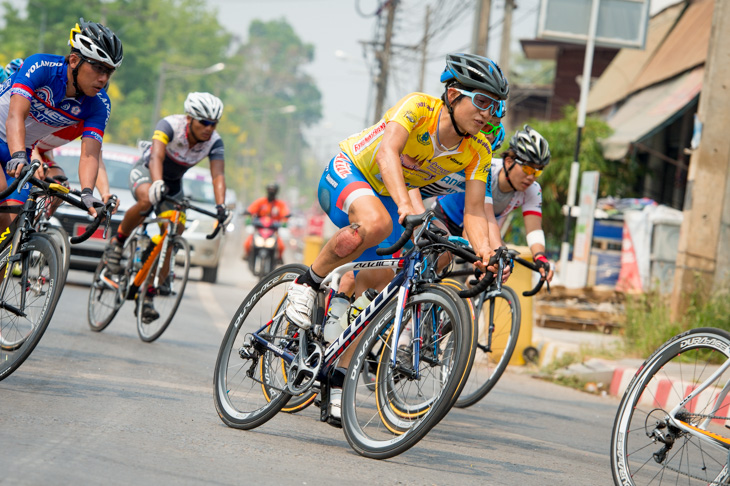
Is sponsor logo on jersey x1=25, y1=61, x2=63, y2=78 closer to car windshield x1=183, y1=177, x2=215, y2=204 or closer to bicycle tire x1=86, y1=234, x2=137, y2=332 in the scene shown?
bicycle tire x1=86, y1=234, x2=137, y2=332

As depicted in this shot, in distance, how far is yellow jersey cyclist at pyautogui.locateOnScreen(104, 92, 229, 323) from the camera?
28.3 feet

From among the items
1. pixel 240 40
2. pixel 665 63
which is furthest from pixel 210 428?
pixel 240 40

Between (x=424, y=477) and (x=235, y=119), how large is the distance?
101934 millimetres

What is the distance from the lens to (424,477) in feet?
14.5

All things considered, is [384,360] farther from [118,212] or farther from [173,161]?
[118,212]

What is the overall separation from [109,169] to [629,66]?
13.4 m

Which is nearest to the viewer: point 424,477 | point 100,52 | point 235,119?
point 424,477

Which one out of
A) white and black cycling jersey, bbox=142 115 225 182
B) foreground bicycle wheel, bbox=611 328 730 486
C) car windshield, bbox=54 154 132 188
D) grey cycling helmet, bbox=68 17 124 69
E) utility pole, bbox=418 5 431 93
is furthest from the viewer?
utility pole, bbox=418 5 431 93

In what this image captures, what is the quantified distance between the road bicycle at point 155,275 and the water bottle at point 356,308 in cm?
348

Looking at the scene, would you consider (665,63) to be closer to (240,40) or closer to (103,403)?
(103,403)

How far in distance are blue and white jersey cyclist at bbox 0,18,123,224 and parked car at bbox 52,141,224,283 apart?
8.51 feet

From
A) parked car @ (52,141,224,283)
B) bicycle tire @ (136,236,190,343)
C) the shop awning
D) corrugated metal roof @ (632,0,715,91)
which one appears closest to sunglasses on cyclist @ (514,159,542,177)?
bicycle tire @ (136,236,190,343)

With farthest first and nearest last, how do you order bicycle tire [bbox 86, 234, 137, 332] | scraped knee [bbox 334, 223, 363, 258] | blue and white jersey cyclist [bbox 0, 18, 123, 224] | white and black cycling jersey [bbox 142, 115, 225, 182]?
bicycle tire [bbox 86, 234, 137, 332]
white and black cycling jersey [bbox 142, 115, 225, 182]
blue and white jersey cyclist [bbox 0, 18, 123, 224]
scraped knee [bbox 334, 223, 363, 258]

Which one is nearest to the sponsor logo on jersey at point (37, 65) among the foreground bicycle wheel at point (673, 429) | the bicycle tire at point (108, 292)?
the bicycle tire at point (108, 292)
